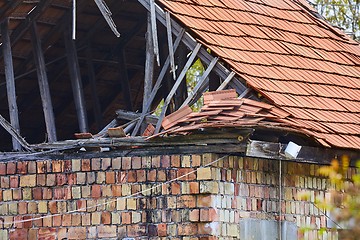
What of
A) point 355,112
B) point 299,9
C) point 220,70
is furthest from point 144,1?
point 299,9

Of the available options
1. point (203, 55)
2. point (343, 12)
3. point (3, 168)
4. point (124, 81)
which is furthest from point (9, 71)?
point (343, 12)

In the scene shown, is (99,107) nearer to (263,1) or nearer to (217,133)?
(263,1)

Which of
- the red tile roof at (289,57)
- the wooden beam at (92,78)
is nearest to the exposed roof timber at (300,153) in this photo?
the red tile roof at (289,57)

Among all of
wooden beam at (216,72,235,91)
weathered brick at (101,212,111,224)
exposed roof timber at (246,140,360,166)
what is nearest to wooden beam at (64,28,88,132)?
weathered brick at (101,212,111,224)

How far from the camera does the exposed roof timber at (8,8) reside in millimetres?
12172

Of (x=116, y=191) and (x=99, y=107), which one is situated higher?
(x=99, y=107)

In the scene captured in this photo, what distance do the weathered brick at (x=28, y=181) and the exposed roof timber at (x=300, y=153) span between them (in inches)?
97.3

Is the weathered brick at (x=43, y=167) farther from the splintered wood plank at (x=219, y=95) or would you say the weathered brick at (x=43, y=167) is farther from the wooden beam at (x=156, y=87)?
the splintered wood plank at (x=219, y=95)

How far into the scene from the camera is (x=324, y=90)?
42.7 feet

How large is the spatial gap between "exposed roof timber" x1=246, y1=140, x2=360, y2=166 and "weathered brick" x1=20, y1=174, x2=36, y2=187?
8.11ft

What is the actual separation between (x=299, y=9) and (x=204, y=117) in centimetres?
499

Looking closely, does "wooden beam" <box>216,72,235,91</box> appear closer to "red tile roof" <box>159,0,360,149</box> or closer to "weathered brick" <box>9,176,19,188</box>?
"red tile roof" <box>159,0,360,149</box>

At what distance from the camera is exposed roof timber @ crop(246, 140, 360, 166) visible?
1116 centimetres

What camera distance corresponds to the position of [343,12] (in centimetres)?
2758
